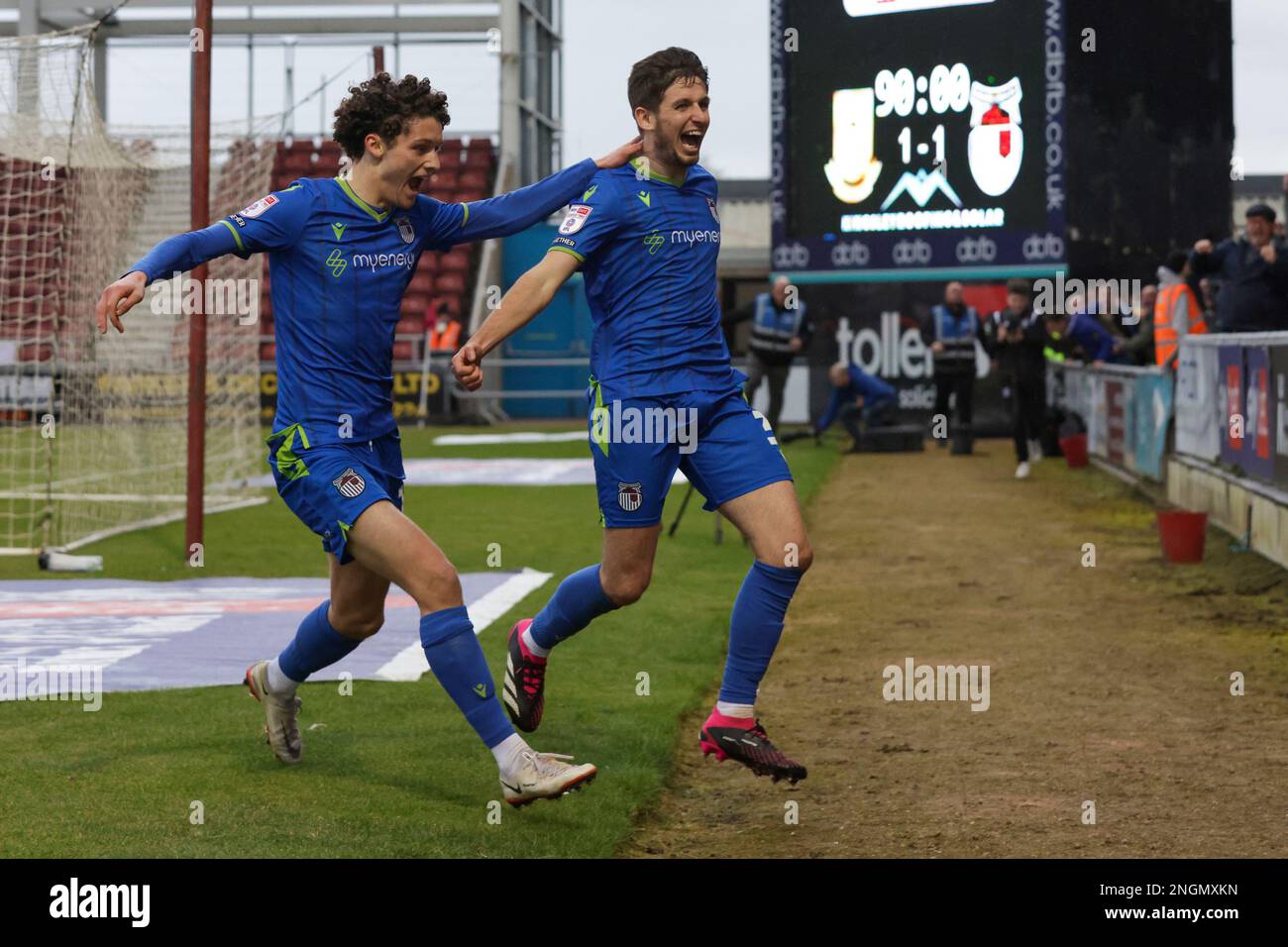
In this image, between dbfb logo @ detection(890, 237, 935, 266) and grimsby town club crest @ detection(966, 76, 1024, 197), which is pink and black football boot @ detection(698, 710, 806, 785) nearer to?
grimsby town club crest @ detection(966, 76, 1024, 197)

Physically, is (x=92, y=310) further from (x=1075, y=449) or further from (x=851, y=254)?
(x=851, y=254)

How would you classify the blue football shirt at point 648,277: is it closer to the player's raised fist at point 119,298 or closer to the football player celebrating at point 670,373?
the football player celebrating at point 670,373

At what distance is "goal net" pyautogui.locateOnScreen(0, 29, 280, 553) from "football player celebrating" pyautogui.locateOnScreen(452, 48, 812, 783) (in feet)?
20.0

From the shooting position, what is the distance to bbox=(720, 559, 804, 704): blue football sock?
19.2 ft

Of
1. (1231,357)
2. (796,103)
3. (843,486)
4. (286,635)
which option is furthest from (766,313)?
(286,635)

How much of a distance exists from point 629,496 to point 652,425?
0.86 feet

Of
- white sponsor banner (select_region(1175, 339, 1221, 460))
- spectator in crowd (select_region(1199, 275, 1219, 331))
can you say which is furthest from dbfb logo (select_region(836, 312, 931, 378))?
white sponsor banner (select_region(1175, 339, 1221, 460))

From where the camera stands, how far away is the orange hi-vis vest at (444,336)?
3106cm

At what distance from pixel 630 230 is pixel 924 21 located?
59.0 ft

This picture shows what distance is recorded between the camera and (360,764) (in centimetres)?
611

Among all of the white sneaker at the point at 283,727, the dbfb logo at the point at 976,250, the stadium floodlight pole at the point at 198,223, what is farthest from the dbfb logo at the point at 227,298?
the dbfb logo at the point at 976,250

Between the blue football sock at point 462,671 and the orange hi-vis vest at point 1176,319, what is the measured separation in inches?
446

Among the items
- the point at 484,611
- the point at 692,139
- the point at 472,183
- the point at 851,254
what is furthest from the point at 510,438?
the point at 692,139
